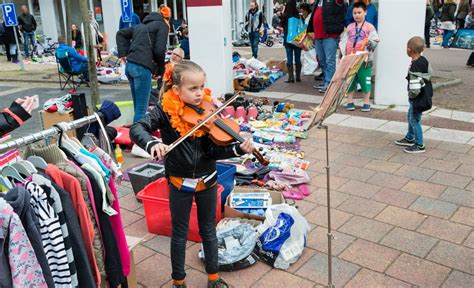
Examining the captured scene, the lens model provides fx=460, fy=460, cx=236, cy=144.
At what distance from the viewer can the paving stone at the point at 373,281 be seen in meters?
3.36

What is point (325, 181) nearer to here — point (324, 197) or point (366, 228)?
point (324, 197)

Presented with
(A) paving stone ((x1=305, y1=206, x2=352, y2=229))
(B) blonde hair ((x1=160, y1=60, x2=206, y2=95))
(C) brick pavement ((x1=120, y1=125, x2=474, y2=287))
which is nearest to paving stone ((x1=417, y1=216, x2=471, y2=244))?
(C) brick pavement ((x1=120, y1=125, x2=474, y2=287))

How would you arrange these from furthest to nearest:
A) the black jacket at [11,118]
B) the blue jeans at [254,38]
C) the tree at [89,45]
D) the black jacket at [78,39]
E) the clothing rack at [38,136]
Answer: the black jacket at [78,39], the blue jeans at [254,38], the tree at [89,45], the black jacket at [11,118], the clothing rack at [38,136]

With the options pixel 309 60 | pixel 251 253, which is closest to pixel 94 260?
pixel 251 253

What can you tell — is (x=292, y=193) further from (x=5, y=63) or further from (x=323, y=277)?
(x=5, y=63)

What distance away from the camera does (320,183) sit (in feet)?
17.1

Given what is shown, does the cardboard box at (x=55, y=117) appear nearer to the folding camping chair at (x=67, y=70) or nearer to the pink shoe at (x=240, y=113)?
the pink shoe at (x=240, y=113)

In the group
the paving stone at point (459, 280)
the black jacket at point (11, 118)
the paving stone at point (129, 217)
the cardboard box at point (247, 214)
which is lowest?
the paving stone at point (459, 280)

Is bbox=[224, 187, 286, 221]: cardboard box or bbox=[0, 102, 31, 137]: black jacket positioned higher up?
bbox=[0, 102, 31, 137]: black jacket

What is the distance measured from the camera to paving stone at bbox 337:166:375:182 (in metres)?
5.28

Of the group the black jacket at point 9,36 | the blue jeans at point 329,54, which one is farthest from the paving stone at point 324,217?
the black jacket at point 9,36

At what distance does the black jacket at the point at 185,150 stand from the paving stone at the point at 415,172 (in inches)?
120

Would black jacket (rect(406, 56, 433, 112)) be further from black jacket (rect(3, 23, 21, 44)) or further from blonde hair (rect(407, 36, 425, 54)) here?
black jacket (rect(3, 23, 21, 44))

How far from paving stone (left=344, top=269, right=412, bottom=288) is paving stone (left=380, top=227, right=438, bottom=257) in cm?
45
